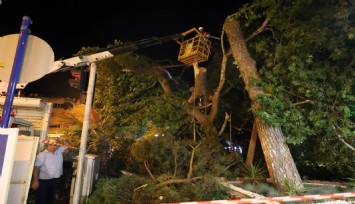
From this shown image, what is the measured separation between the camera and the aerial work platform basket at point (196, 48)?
8.30 metres

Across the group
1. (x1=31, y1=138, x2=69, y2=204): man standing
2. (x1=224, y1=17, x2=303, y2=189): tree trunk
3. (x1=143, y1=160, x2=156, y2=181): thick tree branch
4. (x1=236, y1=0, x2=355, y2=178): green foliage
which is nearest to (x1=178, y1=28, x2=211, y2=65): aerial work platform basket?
(x1=224, y1=17, x2=303, y2=189): tree trunk

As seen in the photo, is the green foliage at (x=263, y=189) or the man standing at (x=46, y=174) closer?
the man standing at (x=46, y=174)

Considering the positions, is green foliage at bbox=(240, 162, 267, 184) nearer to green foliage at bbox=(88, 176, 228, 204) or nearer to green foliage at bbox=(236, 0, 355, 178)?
green foliage at bbox=(236, 0, 355, 178)

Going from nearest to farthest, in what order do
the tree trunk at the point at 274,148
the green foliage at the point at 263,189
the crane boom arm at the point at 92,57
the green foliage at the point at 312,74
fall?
the crane boom arm at the point at 92,57, the green foliage at the point at 263,189, the green foliage at the point at 312,74, the tree trunk at the point at 274,148

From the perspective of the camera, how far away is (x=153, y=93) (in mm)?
11391

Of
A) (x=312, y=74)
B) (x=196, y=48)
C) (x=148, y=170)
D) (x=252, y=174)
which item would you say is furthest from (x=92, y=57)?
(x=312, y=74)

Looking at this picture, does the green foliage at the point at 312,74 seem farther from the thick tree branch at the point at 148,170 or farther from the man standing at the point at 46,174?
the man standing at the point at 46,174

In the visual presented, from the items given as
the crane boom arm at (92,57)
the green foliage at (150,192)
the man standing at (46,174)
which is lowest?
the green foliage at (150,192)

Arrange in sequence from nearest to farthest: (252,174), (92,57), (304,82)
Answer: (92,57) < (304,82) < (252,174)

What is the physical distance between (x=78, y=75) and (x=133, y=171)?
4.60 m

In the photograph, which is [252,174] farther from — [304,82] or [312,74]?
[312,74]

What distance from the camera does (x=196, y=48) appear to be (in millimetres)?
8273

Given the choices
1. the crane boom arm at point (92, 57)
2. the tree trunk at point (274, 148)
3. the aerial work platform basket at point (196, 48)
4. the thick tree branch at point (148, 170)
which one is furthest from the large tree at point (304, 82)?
the crane boom arm at point (92, 57)

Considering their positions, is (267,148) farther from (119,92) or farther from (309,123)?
(119,92)
